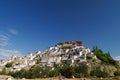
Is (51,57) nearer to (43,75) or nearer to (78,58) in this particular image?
(78,58)

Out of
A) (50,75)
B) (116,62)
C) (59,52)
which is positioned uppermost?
(59,52)

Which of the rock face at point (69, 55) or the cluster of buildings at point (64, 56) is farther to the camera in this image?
the cluster of buildings at point (64, 56)

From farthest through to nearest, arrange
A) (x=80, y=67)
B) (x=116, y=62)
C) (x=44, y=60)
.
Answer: (x=44, y=60)
(x=116, y=62)
(x=80, y=67)

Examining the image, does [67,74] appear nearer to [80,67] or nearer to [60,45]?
[80,67]

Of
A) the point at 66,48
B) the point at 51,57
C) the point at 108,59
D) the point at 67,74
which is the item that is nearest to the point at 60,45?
the point at 66,48

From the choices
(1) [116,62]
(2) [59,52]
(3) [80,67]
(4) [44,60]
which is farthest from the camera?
(2) [59,52]

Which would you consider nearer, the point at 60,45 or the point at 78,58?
the point at 78,58

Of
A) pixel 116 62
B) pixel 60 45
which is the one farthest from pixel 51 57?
pixel 116 62

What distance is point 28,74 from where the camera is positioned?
282 ft

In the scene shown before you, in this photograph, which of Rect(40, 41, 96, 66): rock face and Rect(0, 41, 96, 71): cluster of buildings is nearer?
Rect(40, 41, 96, 66): rock face

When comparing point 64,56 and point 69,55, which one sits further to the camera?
point 64,56

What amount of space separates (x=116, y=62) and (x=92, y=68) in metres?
20.1

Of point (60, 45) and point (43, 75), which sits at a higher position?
point (60, 45)

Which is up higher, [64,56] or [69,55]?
[69,55]
